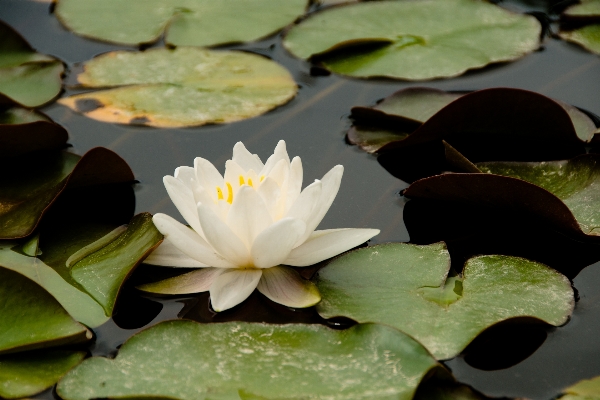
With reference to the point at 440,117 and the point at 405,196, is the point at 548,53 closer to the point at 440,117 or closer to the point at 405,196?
the point at 440,117

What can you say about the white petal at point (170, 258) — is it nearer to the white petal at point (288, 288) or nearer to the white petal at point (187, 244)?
the white petal at point (187, 244)

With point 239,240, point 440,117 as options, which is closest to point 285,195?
point 239,240

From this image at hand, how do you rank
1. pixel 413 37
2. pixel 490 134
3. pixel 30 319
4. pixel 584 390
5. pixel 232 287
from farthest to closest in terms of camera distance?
pixel 413 37 → pixel 490 134 → pixel 232 287 → pixel 30 319 → pixel 584 390

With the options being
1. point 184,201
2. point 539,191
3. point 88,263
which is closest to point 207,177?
point 184,201

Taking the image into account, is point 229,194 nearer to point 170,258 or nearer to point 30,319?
point 170,258

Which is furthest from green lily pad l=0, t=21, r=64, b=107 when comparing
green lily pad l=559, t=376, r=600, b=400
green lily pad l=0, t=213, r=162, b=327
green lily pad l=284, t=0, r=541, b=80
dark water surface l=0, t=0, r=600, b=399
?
green lily pad l=559, t=376, r=600, b=400

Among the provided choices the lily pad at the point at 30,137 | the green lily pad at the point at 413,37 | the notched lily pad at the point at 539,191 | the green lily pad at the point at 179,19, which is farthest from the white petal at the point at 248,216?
the green lily pad at the point at 179,19

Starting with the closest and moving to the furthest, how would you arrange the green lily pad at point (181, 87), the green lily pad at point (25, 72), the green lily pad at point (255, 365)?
1. the green lily pad at point (255, 365)
2. the green lily pad at point (181, 87)
3. the green lily pad at point (25, 72)

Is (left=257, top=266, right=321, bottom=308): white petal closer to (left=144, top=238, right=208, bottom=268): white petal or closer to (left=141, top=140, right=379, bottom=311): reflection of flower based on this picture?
(left=141, top=140, right=379, bottom=311): reflection of flower
